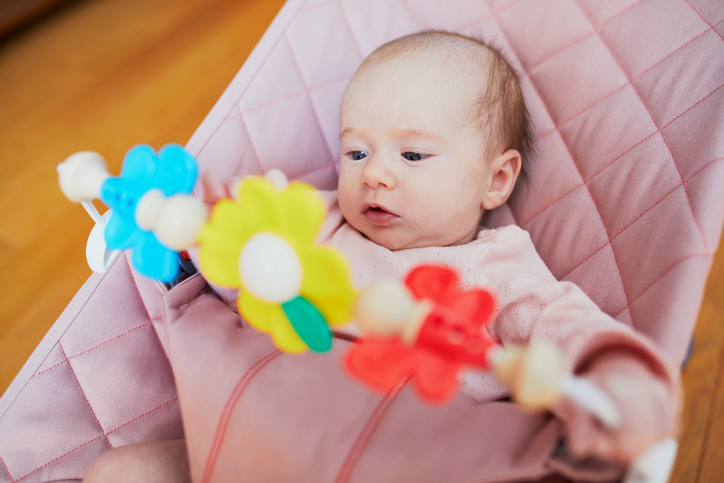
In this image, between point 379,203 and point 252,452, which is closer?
point 252,452

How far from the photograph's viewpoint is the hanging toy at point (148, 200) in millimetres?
387

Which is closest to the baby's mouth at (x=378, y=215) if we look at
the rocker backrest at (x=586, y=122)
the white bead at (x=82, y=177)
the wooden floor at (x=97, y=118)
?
the rocker backrest at (x=586, y=122)

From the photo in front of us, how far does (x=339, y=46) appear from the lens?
89 centimetres

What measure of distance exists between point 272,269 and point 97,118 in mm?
1424

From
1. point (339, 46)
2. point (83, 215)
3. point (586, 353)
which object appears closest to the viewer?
point (586, 353)

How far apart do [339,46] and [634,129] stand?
0.50 meters

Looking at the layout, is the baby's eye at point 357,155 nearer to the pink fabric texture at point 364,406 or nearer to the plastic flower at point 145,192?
the pink fabric texture at point 364,406

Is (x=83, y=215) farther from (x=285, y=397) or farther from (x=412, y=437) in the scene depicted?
(x=412, y=437)

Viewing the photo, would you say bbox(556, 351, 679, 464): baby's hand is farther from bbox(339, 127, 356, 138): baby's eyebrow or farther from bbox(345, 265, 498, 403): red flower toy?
bbox(339, 127, 356, 138): baby's eyebrow

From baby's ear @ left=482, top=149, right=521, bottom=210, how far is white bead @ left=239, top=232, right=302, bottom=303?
17.7 inches

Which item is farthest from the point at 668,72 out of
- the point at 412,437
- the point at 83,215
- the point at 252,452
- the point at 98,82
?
the point at 98,82

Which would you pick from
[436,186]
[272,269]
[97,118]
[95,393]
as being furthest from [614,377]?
[97,118]

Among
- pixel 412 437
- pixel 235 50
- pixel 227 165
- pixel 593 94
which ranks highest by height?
pixel 235 50

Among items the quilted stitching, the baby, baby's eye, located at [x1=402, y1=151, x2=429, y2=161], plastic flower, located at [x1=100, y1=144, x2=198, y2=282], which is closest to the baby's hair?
the baby
